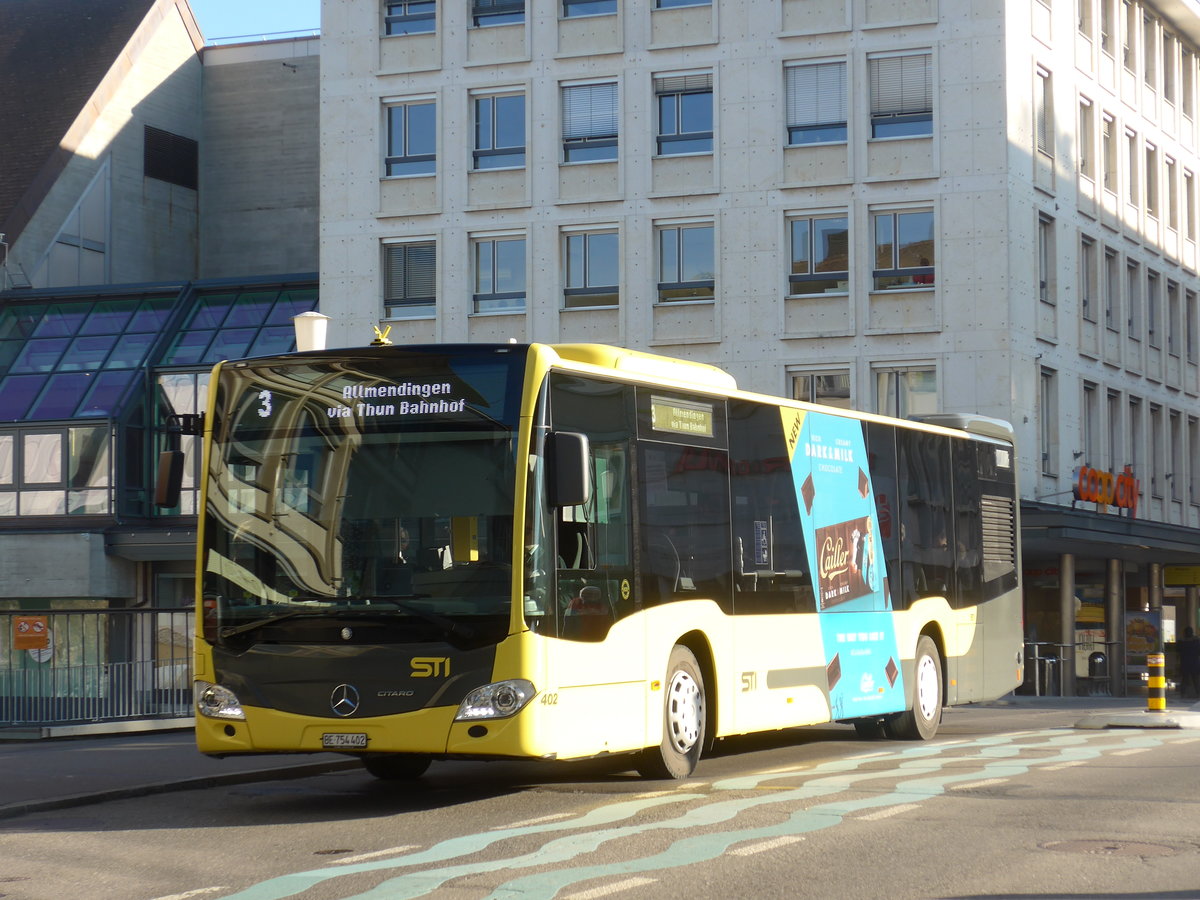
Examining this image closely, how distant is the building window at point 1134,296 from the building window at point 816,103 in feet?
35.7

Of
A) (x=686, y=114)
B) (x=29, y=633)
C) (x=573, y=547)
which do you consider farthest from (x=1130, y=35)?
(x=573, y=547)

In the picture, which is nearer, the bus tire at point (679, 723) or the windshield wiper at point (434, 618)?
the windshield wiper at point (434, 618)

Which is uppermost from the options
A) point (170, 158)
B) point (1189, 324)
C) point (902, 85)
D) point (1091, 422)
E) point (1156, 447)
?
point (170, 158)

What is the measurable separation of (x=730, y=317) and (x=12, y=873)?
31.9 meters

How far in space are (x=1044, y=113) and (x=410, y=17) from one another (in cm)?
1415

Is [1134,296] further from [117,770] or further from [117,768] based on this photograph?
[117,770]

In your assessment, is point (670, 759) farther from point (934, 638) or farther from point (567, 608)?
point (934, 638)

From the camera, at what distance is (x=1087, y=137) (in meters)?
45.0

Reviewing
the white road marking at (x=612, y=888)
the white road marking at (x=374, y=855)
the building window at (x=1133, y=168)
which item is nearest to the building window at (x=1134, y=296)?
the building window at (x=1133, y=168)

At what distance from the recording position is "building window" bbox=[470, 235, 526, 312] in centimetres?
4281

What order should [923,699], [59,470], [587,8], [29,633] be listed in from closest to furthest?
[923,699]
[29,633]
[587,8]
[59,470]

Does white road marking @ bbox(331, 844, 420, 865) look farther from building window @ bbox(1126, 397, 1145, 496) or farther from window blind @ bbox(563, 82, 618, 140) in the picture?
building window @ bbox(1126, 397, 1145, 496)

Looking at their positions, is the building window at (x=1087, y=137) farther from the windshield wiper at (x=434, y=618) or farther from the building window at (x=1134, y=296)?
the windshield wiper at (x=434, y=618)

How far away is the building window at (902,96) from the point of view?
4028 cm
